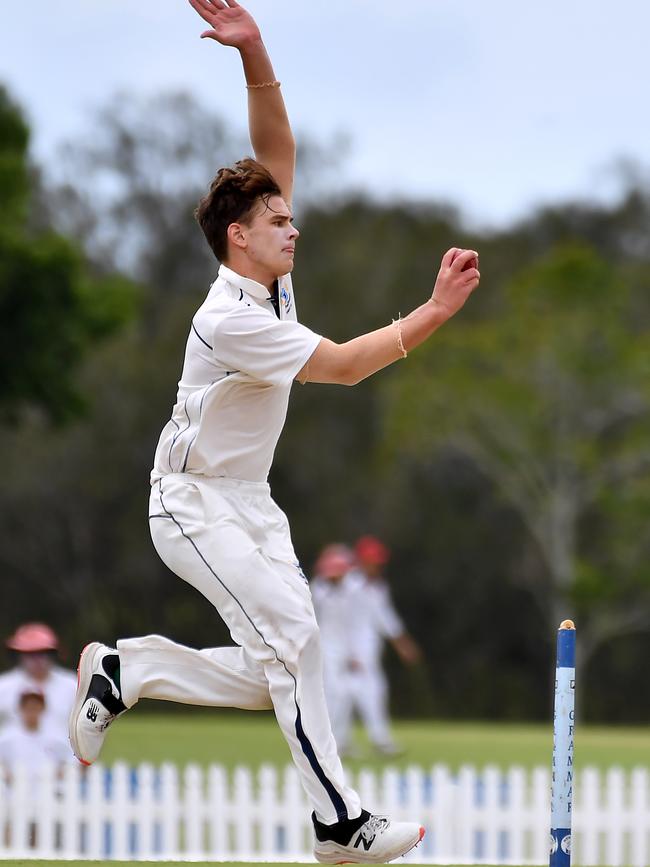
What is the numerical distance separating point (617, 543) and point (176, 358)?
12317 millimetres

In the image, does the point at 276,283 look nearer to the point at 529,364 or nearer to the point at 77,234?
the point at 529,364

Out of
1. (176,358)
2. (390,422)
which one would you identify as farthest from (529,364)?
(176,358)

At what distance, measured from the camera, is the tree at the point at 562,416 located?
34.6m

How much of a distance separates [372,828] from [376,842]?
49mm

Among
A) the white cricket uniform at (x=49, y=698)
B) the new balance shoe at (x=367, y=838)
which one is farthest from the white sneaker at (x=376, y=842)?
the white cricket uniform at (x=49, y=698)

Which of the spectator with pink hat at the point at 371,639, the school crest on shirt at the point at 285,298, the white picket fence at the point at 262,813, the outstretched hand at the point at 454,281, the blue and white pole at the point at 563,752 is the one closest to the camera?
the blue and white pole at the point at 563,752

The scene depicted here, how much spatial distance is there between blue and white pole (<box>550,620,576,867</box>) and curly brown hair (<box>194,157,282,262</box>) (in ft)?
5.97

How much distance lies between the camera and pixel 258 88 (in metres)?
6.45

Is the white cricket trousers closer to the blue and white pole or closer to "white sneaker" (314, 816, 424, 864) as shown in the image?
"white sneaker" (314, 816, 424, 864)

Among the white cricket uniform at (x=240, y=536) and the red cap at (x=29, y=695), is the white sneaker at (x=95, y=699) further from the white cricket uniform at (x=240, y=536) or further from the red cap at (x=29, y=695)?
the red cap at (x=29, y=695)

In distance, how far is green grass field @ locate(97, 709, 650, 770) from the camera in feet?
56.9

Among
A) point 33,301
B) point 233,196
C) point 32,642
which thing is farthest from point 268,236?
point 33,301

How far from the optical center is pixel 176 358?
41219mm

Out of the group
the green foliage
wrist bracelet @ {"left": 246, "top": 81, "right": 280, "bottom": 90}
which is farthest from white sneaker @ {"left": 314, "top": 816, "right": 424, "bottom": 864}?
the green foliage
